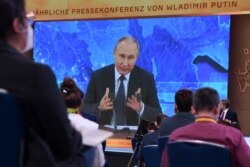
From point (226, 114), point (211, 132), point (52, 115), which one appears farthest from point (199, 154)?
point (226, 114)

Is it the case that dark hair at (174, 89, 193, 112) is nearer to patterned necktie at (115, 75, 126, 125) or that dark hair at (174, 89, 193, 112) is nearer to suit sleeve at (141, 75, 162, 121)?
suit sleeve at (141, 75, 162, 121)

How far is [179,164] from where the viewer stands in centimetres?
269

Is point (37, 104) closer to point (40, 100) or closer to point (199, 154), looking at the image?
point (40, 100)

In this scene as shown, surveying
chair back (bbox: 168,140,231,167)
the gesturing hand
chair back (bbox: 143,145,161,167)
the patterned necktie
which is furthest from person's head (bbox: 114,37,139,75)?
chair back (bbox: 168,140,231,167)

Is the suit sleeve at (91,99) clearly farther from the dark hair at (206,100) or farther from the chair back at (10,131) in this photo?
the chair back at (10,131)

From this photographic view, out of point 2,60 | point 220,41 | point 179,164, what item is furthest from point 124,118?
point 2,60

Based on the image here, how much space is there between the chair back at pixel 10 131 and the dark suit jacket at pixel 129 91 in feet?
25.0

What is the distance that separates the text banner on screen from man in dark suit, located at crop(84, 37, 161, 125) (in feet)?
2.36

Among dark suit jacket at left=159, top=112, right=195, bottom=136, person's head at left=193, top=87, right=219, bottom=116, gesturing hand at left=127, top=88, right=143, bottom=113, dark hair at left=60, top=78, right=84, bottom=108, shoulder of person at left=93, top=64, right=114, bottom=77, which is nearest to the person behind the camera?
person's head at left=193, top=87, right=219, bottom=116

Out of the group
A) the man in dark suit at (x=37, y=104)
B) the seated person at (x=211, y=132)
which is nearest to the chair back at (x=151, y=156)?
the seated person at (x=211, y=132)

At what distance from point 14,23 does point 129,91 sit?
7.81 metres

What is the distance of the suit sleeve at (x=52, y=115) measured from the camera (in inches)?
46.5

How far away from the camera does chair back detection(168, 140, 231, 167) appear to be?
2.57 m

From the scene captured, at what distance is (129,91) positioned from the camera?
29.8 feet
